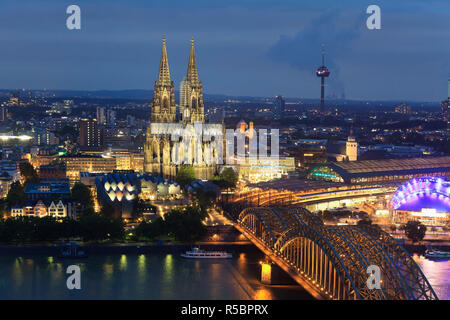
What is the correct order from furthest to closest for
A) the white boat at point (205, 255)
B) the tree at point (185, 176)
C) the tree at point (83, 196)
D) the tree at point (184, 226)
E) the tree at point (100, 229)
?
the tree at point (185, 176), the tree at point (83, 196), the tree at point (184, 226), the tree at point (100, 229), the white boat at point (205, 255)

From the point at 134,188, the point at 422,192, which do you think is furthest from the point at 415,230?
the point at 134,188

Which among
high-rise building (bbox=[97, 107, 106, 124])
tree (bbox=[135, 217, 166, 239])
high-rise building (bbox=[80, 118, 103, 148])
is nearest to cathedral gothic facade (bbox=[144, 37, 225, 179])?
tree (bbox=[135, 217, 166, 239])

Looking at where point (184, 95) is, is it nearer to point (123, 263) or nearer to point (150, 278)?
point (123, 263)

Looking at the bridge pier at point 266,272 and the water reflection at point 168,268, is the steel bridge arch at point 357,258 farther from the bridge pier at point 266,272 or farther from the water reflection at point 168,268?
the water reflection at point 168,268

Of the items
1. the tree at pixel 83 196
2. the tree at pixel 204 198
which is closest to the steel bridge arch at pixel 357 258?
the tree at pixel 204 198

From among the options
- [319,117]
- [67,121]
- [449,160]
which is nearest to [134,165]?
[449,160]

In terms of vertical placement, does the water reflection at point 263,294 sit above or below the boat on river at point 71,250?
below

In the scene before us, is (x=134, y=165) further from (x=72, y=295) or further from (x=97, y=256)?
(x=72, y=295)

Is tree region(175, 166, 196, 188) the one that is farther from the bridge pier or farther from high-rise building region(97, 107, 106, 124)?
high-rise building region(97, 107, 106, 124)

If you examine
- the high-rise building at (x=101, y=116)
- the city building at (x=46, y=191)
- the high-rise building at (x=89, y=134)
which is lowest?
the city building at (x=46, y=191)
